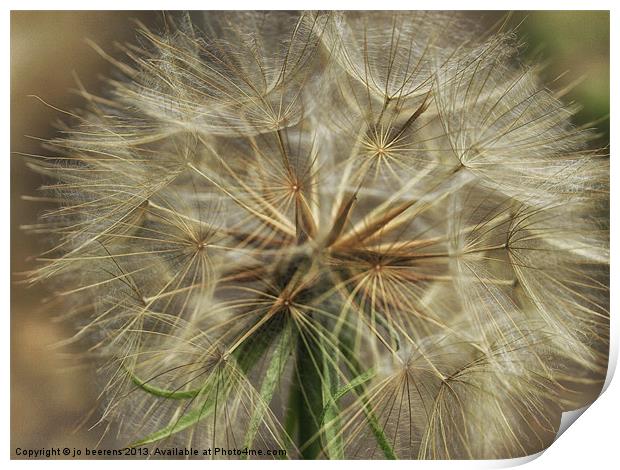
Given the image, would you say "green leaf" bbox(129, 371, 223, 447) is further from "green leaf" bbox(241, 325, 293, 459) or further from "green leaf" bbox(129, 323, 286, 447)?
"green leaf" bbox(241, 325, 293, 459)

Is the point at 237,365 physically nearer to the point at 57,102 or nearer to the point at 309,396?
the point at 309,396

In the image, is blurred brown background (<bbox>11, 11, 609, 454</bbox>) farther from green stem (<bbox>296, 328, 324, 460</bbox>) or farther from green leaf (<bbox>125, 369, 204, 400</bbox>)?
green stem (<bbox>296, 328, 324, 460</bbox>)

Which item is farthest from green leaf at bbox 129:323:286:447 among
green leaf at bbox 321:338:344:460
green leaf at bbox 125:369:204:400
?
green leaf at bbox 321:338:344:460

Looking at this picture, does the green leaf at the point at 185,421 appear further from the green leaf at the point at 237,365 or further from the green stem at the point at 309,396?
the green stem at the point at 309,396

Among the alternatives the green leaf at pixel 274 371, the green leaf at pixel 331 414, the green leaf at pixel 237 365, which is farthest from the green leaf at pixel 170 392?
the green leaf at pixel 331 414

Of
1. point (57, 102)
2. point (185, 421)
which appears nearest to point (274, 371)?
point (185, 421)

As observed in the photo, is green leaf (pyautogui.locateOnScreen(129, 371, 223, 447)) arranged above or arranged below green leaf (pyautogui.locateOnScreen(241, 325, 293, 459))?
below
